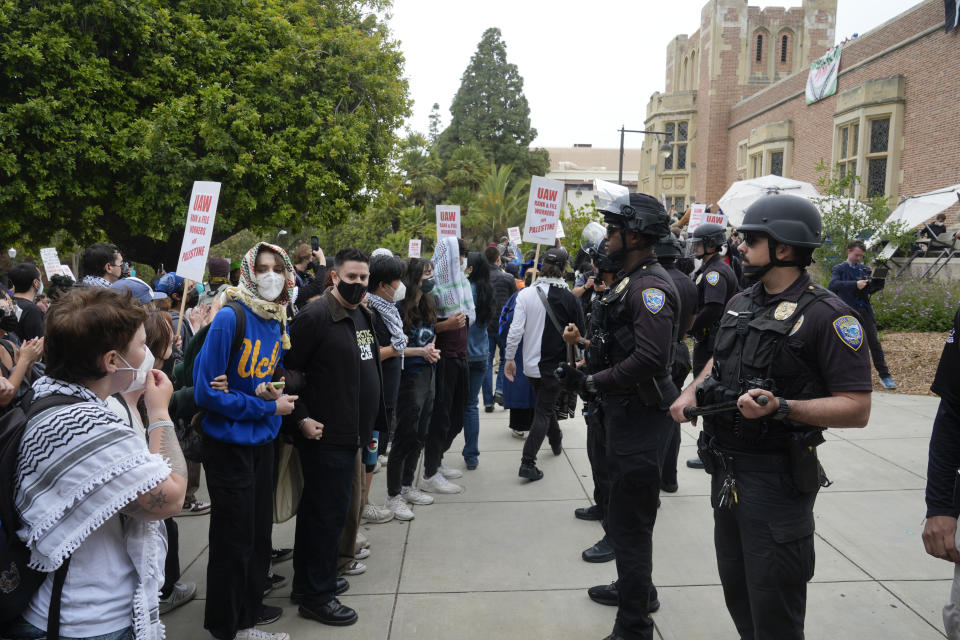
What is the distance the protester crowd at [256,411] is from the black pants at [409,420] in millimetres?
14

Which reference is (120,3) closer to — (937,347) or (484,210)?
(937,347)

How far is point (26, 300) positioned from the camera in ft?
16.6

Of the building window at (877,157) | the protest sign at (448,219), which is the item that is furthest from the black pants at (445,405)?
the building window at (877,157)

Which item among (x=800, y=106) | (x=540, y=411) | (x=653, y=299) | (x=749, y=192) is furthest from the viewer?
(x=800, y=106)

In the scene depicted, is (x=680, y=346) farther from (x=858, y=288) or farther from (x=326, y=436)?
(x=858, y=288)

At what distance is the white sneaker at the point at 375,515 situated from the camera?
5.31 meters

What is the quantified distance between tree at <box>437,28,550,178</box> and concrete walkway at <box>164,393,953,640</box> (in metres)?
39.7

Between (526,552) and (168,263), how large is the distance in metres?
13.7

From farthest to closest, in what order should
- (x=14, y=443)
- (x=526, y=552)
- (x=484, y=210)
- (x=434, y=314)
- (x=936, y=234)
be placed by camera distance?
(x=484, y=210) < (x=936, y=234) < (x=434, y=314) < (x=526, y=552) < (x=14, y=443)

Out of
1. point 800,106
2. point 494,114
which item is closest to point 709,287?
point 800,106

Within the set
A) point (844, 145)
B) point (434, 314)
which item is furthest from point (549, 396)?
point (844, 145)

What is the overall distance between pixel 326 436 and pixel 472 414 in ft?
9.52

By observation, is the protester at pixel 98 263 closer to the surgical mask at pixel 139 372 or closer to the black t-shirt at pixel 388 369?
the black t-shirt at pixel 388 369

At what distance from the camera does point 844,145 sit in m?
22.6
